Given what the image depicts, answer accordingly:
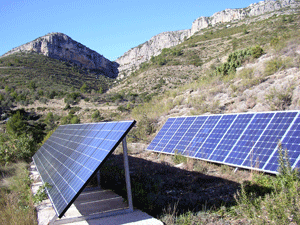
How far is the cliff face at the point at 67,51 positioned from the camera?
89688 millimetres

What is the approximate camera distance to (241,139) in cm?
820

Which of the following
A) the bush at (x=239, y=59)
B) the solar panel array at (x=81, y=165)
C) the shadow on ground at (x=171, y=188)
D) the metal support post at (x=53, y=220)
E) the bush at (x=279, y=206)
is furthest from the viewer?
the bush at (x=239, y=59)

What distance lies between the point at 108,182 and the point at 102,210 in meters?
2.18

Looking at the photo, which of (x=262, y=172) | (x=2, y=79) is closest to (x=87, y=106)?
(x=2, y=79)

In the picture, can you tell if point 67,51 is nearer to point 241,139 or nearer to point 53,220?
point 241,139

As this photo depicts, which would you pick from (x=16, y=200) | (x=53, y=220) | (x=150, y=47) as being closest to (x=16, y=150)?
(x=16, y=200)

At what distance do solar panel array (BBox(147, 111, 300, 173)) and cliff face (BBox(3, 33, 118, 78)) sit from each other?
88307 mm

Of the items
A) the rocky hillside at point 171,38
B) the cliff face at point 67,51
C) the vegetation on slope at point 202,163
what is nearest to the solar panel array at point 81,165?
the vegetation on slope at point 202,163

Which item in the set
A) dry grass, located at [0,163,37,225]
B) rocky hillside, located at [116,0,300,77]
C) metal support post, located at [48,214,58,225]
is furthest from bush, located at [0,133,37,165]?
rocky hillside, located at [116,0,300,77]

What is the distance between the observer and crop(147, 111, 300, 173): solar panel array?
22.4ft

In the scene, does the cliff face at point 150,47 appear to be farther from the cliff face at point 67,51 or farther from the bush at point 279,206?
the bush at point 279,206

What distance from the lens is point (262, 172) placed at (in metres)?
6.82

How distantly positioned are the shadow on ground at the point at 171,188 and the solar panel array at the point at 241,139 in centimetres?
96

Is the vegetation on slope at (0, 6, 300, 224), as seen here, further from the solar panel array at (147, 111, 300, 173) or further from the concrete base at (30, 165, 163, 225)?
the solar panel array at (147, 111, 300, 173)
